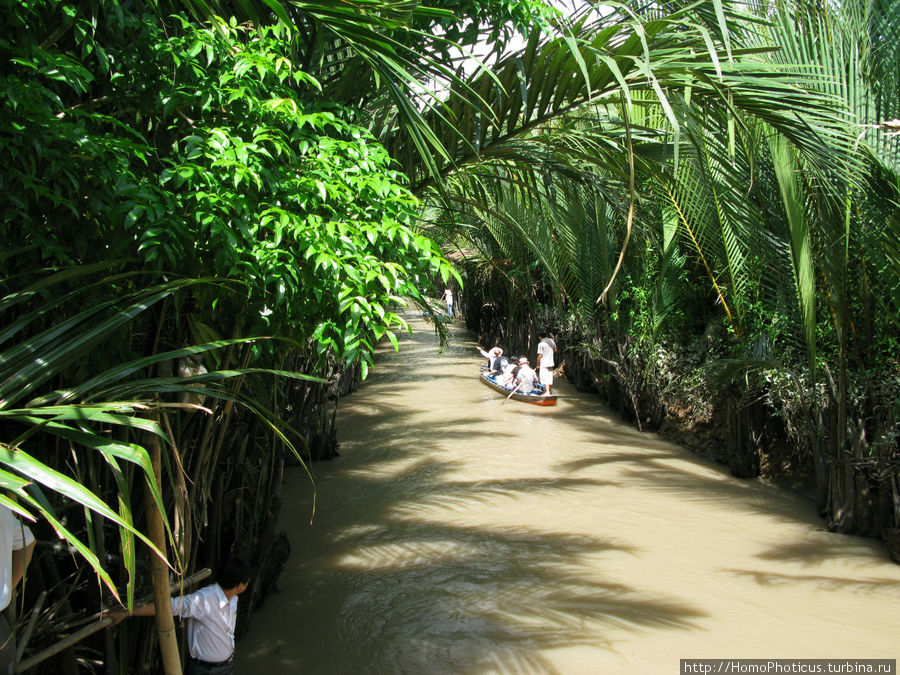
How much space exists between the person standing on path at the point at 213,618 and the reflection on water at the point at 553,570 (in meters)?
0.98

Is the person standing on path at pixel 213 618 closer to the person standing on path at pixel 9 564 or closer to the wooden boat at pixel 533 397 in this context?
the person standing on path at pixel 9 564

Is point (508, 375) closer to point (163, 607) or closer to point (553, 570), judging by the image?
point (553, 570)

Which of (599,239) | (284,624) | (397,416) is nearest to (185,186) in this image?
(284,624)

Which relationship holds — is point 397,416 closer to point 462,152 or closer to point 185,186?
point 462,152

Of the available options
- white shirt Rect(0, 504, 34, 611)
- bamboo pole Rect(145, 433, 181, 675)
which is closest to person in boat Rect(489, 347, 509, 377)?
bamboo pole Rect(145, 433, 181, 675)

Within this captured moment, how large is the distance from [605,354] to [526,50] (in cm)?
670

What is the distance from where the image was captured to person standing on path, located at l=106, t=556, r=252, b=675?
2709 mm

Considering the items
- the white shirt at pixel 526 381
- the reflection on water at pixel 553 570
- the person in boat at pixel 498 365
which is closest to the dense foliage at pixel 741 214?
the reflection on water at pixel 553 570

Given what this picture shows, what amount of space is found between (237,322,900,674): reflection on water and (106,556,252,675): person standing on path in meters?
0.98

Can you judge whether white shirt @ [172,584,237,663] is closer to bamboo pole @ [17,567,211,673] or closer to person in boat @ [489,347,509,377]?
bamboo pole @ [17,567,211,673]

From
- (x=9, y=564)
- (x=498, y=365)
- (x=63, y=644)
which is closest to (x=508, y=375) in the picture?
(x=498, y=365)

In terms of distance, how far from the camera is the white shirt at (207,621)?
271 cm

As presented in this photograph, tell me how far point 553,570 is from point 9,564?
3.61 meters

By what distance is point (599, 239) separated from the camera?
342 inches
